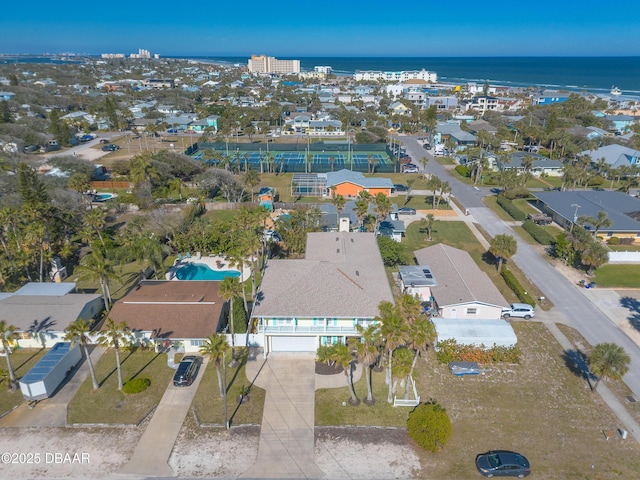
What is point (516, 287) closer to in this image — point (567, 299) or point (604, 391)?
point (567, 299)

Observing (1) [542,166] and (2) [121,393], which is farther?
(1) [542,166]

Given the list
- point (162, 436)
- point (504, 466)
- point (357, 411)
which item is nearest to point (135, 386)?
point (162, 436)

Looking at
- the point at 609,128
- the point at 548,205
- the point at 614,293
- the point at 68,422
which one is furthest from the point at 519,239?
the point at 609,128

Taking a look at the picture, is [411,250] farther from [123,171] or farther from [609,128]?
[609,128]

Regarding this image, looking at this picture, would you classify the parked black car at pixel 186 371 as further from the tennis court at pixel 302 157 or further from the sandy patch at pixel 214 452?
the tennis court at pixel 302 157

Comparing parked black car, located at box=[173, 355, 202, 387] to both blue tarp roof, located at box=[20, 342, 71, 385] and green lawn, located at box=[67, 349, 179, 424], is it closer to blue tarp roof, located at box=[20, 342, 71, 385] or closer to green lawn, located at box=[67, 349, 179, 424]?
green lawn, located at box=[67, 349, 179, 424]
